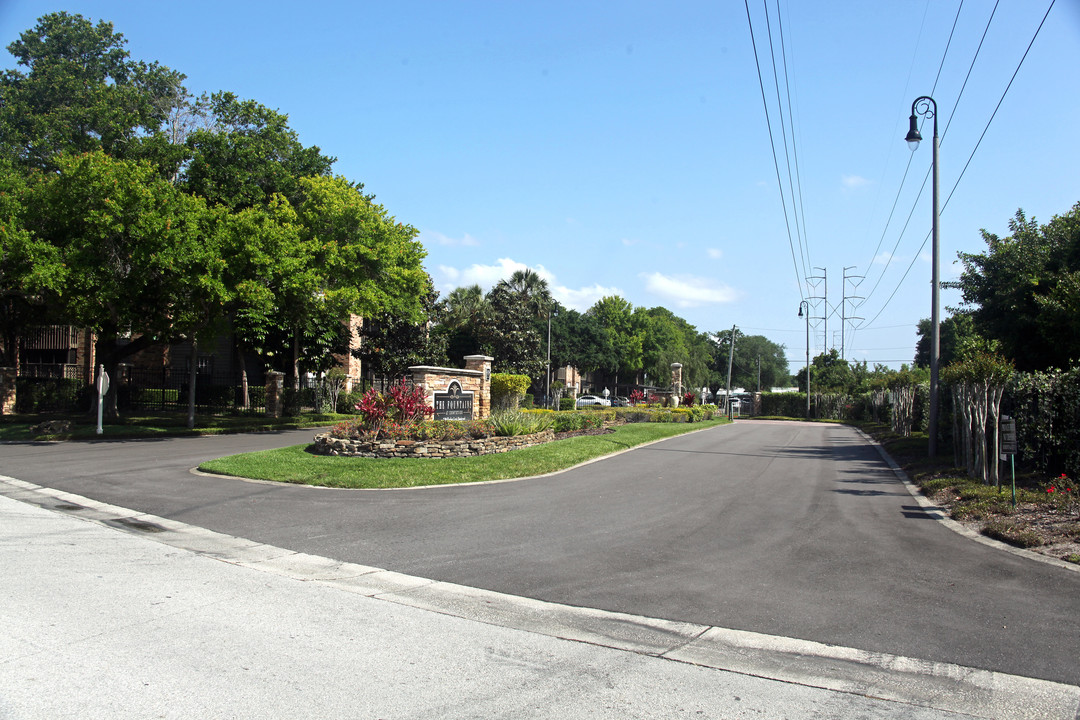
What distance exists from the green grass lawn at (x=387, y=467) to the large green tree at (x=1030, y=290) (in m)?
10.8

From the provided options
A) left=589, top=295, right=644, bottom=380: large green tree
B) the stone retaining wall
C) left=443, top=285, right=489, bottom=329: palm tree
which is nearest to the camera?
the stone retaining wall

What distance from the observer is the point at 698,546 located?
841 cm

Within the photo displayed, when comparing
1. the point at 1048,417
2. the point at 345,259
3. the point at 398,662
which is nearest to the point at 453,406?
the point at 345,259

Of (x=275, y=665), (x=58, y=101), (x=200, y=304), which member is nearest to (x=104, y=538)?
(x=275, y=665)

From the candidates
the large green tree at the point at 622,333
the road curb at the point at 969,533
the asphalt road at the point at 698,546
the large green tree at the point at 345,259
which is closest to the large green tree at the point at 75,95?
the large green tree at the point at 345,259

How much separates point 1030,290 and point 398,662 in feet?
59.1

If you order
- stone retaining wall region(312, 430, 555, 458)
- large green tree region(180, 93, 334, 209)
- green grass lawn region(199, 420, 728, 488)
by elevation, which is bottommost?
green grass lawn region(199, 420, 728, 488)

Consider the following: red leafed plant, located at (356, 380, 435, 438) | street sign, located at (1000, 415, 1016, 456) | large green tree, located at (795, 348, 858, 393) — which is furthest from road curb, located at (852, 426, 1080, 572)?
large green tree, located at (795, 348, 858, 393)

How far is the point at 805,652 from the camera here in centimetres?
516

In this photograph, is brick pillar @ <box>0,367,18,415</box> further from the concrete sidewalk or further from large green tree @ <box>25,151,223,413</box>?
the concrete sidewalk

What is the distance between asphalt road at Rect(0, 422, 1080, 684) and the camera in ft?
19.0

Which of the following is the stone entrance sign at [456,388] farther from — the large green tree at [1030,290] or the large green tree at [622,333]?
the large green tree at [622,333]

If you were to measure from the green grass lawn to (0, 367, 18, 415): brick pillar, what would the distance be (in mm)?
18521

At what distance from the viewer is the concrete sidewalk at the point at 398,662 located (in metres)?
4.14
